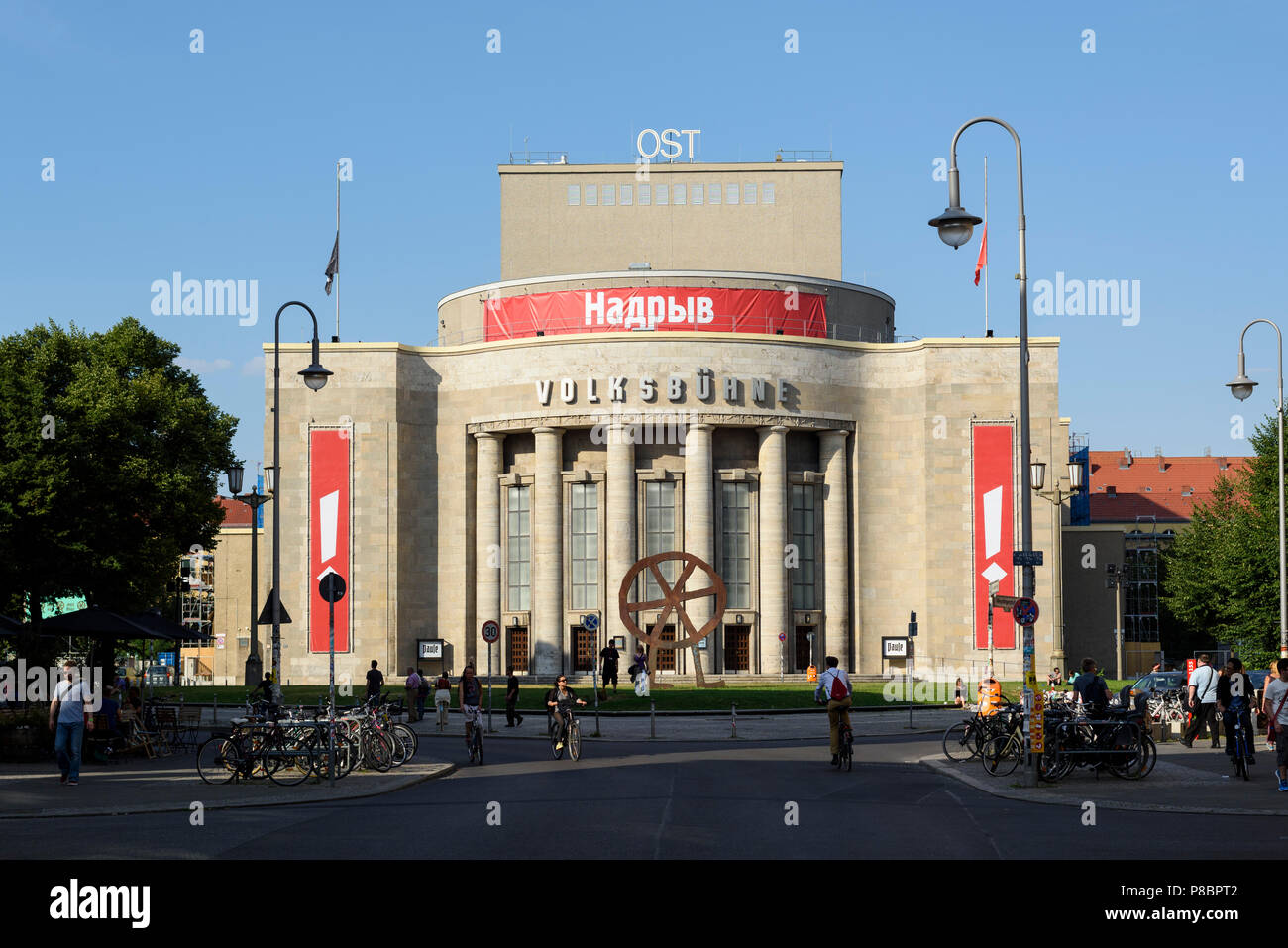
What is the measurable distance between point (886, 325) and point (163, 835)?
2695 inches

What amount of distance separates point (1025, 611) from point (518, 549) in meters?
52.2

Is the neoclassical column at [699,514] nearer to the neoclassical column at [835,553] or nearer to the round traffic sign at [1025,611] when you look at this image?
the neoclassical column at [835,553]

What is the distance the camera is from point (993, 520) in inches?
2808

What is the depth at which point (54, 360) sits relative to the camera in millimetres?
51562

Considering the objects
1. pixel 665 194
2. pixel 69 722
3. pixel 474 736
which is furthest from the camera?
pixel 665 194

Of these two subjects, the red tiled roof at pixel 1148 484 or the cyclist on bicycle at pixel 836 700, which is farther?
the red tiled roof at pixel 1148 484

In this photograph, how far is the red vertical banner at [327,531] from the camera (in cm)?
7200

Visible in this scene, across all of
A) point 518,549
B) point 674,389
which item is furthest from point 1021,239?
point 518,549

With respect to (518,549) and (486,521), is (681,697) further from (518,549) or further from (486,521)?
(486,521)

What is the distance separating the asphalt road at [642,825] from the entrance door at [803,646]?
4842 cm

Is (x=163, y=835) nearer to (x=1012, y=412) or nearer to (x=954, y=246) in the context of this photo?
(x=954, y=246)

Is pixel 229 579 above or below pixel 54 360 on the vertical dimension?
below

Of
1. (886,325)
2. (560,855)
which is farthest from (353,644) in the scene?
(560,855)

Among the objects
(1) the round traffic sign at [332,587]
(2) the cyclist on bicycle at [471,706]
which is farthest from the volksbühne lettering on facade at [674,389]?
(1) the round traffic sign at [332,587]
